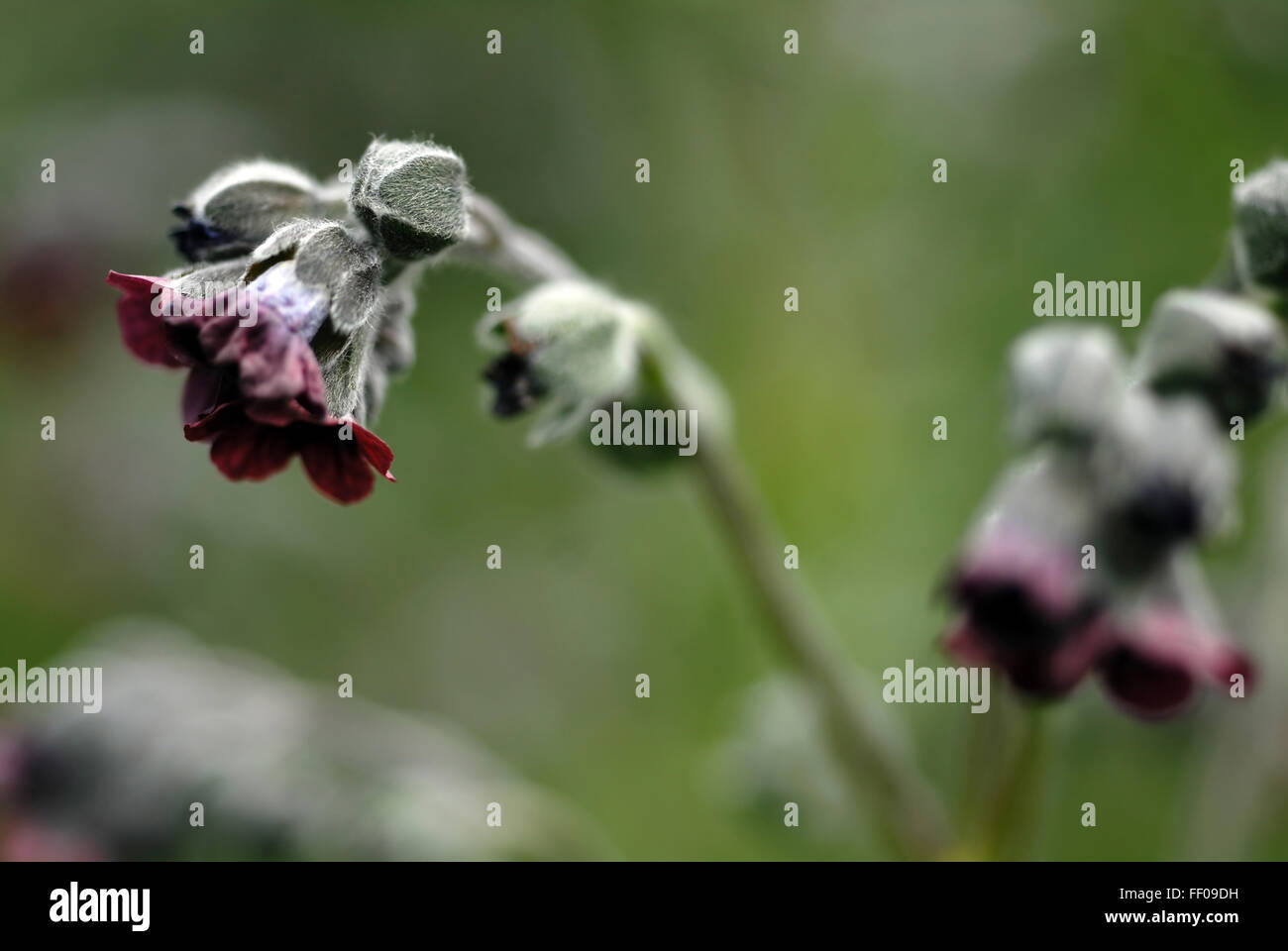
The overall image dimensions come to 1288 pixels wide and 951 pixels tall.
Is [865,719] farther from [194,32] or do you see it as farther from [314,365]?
[194,32]

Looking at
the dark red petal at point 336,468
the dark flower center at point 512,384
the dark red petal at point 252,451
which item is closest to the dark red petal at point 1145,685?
the dark flower center at point 512,384

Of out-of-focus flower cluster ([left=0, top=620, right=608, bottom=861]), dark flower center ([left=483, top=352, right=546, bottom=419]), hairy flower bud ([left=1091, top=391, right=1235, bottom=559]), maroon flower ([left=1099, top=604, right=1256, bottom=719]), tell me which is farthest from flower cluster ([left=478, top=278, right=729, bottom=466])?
out-of-focus flower cluster ([left=0, top=620, right=608, bottom=861])

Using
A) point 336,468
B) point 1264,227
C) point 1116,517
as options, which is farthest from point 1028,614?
point 336,468

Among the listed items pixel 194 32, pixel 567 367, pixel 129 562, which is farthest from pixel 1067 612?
pixel 194 32

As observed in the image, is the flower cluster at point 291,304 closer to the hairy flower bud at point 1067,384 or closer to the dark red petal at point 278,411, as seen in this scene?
the dark red petal at point 278,411

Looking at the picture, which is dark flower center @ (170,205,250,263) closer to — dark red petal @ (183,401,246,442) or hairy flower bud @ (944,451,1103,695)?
dark red petal @ (183,401,246,442)
